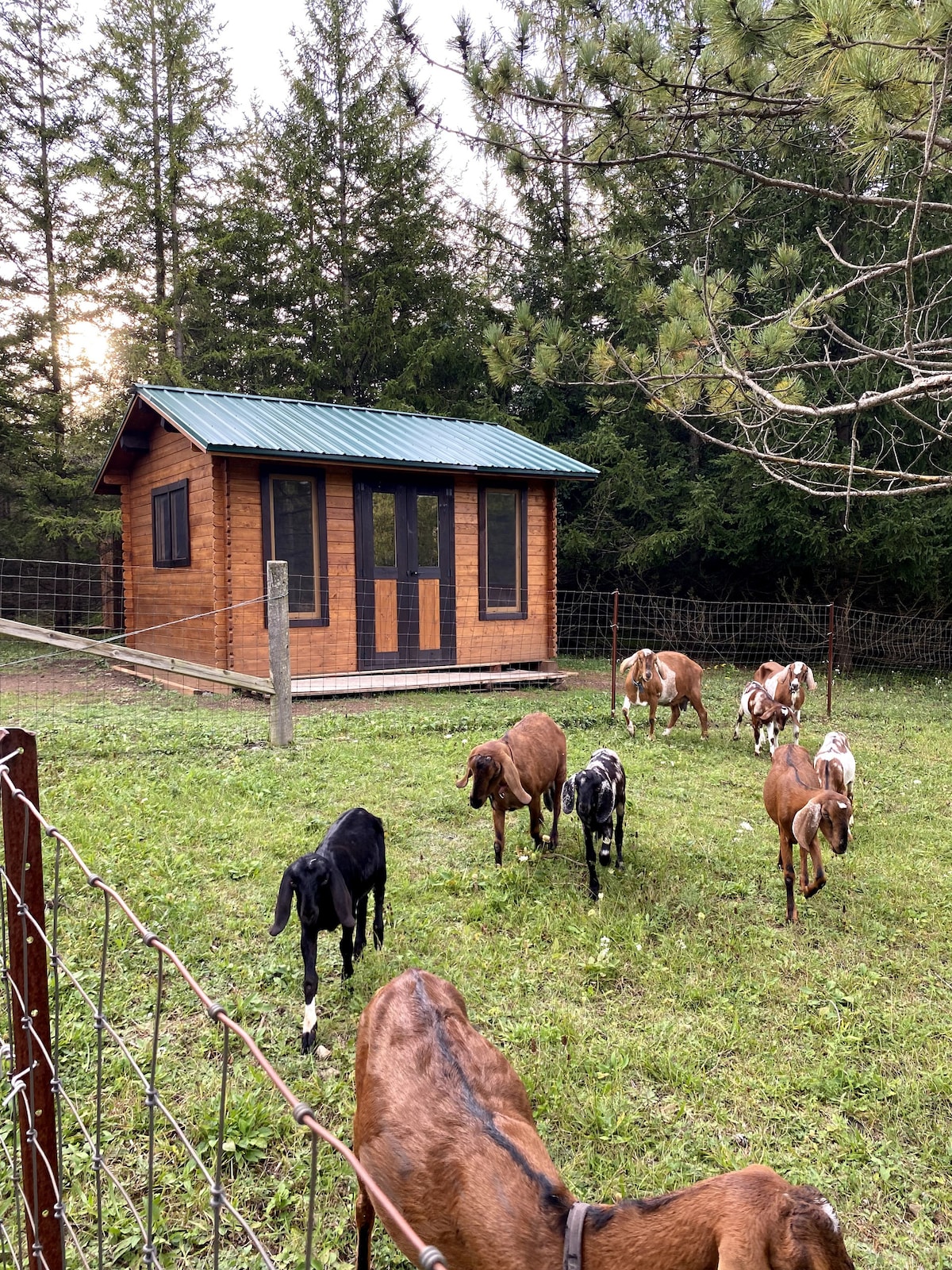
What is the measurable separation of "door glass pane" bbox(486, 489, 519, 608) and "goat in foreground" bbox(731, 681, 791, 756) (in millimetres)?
5293

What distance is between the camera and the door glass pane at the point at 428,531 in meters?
12.9

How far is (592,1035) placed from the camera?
3.44m

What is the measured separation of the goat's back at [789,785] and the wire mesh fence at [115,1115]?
3191mm

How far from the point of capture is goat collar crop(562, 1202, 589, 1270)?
1604 mm

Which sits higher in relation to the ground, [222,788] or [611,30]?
[611,30]

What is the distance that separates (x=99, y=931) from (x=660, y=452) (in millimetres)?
17160

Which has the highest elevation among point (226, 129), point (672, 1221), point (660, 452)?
point (226, 129)

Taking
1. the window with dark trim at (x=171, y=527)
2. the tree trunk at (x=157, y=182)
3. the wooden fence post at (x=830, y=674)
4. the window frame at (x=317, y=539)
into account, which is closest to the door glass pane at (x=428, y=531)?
the window frame at (x=317, y=539)

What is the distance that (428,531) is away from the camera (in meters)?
13.0

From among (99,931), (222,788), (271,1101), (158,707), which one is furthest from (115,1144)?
(158,707)

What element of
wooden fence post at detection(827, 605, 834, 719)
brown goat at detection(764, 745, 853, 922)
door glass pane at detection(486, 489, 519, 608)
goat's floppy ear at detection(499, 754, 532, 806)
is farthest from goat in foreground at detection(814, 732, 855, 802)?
door glass pane at detection(486, 489, 519, 608)

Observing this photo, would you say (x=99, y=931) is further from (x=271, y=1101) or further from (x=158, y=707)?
(x=158, y=707)

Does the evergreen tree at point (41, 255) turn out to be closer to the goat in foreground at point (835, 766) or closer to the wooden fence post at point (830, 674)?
the wooden fence post at point (830, 674)

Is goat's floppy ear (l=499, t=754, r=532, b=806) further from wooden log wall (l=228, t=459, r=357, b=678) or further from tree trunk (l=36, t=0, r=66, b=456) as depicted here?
tree trunk (l=36, t=0, r=66, b=456)
